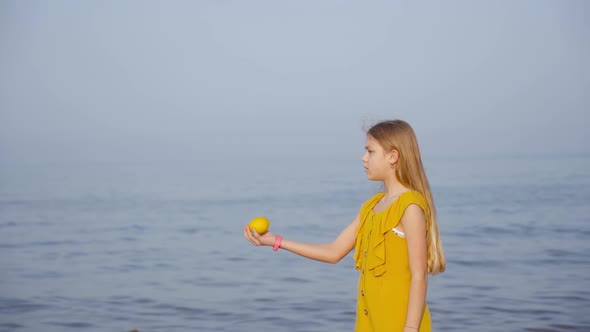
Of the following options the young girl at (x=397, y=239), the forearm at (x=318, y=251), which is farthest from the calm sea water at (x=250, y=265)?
the young girl at (x=397, y=239)

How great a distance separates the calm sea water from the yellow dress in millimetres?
4349

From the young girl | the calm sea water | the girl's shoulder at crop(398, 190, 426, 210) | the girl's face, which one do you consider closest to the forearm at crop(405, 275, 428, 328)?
the young girl

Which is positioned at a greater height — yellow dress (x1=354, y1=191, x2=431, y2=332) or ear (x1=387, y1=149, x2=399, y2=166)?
ear (x1=387, y1=149, x2=399, y2=166)

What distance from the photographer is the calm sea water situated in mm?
7883

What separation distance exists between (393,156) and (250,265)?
8061 millimetres

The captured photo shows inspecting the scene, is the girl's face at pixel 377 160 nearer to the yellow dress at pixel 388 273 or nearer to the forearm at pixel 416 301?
the yellow dress at pixel 388 273

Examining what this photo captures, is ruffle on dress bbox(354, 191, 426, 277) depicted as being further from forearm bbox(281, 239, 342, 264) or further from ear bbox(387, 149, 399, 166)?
forearm bbox(281, 239, 342, 264)

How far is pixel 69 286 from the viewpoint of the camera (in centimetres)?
971

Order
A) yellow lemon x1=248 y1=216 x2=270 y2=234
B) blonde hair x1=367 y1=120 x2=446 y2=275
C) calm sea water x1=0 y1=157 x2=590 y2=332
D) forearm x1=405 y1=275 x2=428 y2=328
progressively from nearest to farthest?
forearm x1=405 y1=275 x2=428 y2=328, blonde hair x1=367 y1=120 x2=446 y2=275, yellow lemon x1=248 y1=216 x2=270 y2=234, calm sea water x1=0 y1=157 x2=590 y2=332

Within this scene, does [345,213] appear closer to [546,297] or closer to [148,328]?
[546,297]

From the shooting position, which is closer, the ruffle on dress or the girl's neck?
the ruffle on dress

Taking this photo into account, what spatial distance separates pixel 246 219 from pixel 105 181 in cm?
1584

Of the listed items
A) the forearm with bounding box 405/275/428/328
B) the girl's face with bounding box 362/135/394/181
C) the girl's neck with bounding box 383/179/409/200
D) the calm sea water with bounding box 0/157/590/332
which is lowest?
the forearm with bounding box 405/275/428/328

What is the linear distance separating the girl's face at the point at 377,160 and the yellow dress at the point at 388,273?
0.15m
